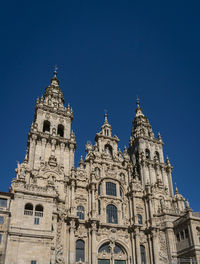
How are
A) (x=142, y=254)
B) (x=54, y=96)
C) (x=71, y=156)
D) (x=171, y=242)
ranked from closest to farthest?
(x=171, y=242) → (x=142, y=254) → (x=71, y=156) → (x=54, y=96)

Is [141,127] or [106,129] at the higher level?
[141,127]

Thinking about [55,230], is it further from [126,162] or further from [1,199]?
[126,162]

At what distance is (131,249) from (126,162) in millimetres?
15365

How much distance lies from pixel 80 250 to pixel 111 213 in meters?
7.67

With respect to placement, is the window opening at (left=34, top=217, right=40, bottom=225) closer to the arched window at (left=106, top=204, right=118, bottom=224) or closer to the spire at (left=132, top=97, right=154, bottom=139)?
the arched window at (left=106, top=204, right=118, bottom=224)

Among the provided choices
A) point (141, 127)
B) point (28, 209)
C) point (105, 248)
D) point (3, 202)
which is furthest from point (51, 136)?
point (141, 127)

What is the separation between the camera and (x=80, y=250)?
38.9 meters

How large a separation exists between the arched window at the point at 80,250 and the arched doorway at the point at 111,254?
248 centimetres

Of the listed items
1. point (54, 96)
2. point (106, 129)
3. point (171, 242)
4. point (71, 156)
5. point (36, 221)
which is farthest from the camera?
point (54, 96)

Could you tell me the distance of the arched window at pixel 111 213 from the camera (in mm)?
43281

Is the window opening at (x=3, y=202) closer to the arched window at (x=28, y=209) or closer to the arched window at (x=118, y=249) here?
the arched window at (x=28, y=209)

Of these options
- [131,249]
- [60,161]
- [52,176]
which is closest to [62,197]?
[52,176]

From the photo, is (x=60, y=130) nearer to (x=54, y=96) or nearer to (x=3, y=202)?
(x=54, y=96)

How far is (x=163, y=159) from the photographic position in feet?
185
